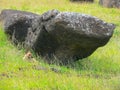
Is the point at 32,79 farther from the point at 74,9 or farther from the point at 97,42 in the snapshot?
the point at 74,9

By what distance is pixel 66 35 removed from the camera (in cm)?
1264

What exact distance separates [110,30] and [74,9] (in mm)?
13326

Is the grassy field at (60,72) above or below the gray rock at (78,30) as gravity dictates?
below

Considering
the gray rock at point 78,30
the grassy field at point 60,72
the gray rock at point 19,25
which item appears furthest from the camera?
the gray rock at point 19,25

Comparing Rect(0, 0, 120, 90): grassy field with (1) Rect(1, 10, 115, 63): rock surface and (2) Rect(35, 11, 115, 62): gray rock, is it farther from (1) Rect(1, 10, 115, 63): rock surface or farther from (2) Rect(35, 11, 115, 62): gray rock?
(2) Rect(35, 11, 115, 62): gray rock

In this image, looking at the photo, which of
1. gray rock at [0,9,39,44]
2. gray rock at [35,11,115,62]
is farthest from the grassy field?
gray rock at [35,11,115,62]

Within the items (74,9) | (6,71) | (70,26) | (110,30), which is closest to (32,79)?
(6,71)

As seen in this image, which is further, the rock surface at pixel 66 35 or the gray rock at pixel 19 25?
the gray rock at pixel 19 25

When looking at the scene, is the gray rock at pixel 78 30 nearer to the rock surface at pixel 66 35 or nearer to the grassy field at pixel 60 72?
the rock surface at pixel 66 35

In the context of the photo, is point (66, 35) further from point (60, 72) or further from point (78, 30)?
point (60, 72)

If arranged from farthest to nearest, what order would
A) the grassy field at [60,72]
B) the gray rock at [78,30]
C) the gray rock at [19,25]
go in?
the gray rock at [19,25]
the gray rock at [78,30]
the grassy field at [60,72]

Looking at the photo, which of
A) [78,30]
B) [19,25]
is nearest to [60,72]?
[78,30]

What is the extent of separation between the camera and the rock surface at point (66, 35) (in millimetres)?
12461

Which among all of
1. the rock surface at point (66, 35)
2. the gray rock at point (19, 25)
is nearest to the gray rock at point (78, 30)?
the rock surface at point (66, 35)
